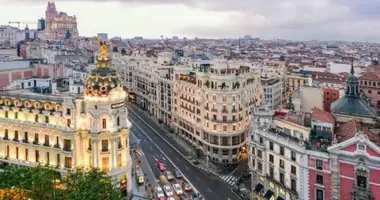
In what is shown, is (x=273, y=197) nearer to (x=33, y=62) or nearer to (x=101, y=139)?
(x=101, y=139)

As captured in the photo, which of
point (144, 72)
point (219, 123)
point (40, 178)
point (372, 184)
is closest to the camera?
point (40, 178)

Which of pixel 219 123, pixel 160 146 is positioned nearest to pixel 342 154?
pixel 219 123

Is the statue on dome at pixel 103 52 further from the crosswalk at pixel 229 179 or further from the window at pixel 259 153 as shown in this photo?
the crosswalk at pixel 229 179

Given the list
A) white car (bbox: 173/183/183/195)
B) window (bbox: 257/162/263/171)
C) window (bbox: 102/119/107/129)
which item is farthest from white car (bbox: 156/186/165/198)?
window (bbox: 257/162/263/171)

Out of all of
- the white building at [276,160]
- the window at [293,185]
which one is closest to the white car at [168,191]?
the white building at [276,160]

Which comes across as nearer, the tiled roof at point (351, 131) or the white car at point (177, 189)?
the tiled roof at point (351, 131)

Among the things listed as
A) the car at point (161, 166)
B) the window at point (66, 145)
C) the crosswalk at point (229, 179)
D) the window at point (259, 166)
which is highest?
the window at point (66, 145)

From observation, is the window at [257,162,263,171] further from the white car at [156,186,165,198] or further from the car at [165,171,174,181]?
the car at [165,171,174,181]

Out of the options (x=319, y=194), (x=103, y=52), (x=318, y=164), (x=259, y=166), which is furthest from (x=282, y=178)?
(x=103, y=52)
